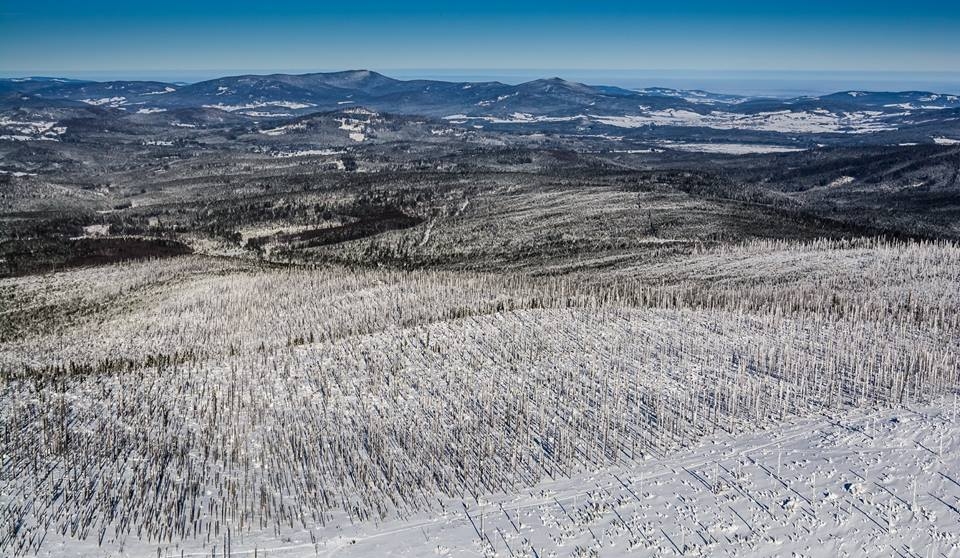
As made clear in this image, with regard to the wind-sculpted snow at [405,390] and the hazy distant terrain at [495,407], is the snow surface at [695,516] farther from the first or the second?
the wind-sculpted snow at [405,390]

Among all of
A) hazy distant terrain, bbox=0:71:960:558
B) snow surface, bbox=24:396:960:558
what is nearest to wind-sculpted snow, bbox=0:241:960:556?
hazy distant terrain, bbox=0:71:960:558

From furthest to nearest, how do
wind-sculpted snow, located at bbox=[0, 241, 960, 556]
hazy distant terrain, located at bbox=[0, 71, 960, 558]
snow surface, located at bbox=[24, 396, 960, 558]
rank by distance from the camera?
1. wind-sculpted snow, located at bbox=[0, 241, 960, 556]
2. hazy distant terrain, located at bbox=[0, 71, 960, 558]
3. snow surface, located at bbox=[24, 396, 960, 558]

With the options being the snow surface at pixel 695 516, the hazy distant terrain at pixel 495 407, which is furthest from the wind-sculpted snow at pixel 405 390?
the snow surface at pixel 695 516

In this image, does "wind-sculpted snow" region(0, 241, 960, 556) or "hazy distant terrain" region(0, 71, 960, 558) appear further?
"wind-sculpted snow" region(0, 241, 960, 556)

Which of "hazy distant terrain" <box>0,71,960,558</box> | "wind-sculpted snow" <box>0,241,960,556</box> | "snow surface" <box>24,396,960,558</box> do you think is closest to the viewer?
"snow surface" <box>24,396,960,558</box>

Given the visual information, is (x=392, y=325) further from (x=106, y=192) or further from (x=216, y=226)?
(x=106, y=192)

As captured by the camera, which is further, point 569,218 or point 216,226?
point 216,226

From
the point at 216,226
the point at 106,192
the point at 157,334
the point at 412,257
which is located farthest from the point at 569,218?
the point at 106,192

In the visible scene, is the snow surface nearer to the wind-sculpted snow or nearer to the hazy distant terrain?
the hazy distant terrain
